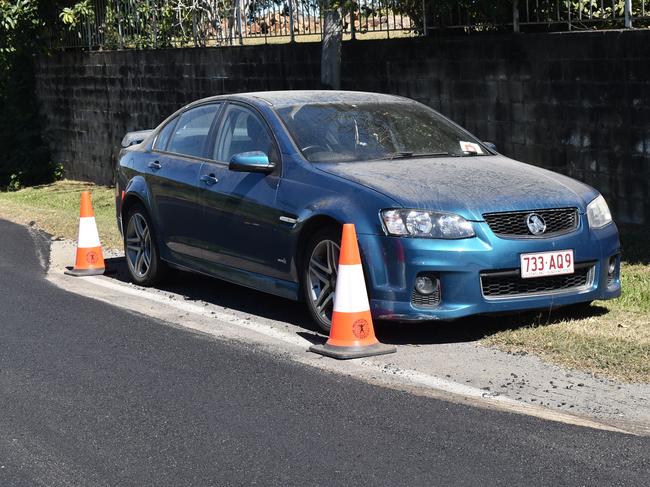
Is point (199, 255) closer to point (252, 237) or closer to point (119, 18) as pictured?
point (252, 237)

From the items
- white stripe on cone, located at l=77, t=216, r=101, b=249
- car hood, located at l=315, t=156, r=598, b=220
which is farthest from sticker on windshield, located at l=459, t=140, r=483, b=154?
white stripe on cone, located at l=77, t=216, r=101, b=249

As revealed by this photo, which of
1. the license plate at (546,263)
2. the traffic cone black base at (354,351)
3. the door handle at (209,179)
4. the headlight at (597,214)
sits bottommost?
the traffic cone black base at (354,351)

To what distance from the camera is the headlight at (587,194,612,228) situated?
8.09 meters

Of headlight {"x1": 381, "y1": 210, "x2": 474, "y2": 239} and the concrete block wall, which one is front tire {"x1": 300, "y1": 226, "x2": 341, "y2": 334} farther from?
the concrete block wall

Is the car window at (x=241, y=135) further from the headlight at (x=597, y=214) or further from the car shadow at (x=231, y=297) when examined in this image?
the headlight at (x=597, y=214)

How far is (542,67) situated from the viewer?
39.8 ft

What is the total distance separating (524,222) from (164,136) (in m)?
3.74

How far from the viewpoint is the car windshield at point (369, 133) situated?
873 centimetres

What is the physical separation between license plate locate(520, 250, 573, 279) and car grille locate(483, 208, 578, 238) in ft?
0.42

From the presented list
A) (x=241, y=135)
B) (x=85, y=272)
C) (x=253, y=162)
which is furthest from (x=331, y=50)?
(x=253, y=162)

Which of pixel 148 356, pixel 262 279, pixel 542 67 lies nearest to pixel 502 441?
pixel 148 356

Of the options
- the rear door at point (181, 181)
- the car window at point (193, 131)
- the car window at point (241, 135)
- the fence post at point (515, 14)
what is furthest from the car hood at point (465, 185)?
the fence post at point (515, 14)

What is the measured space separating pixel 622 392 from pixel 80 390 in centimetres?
289

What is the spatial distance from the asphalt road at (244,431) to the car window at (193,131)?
2.23 metres
